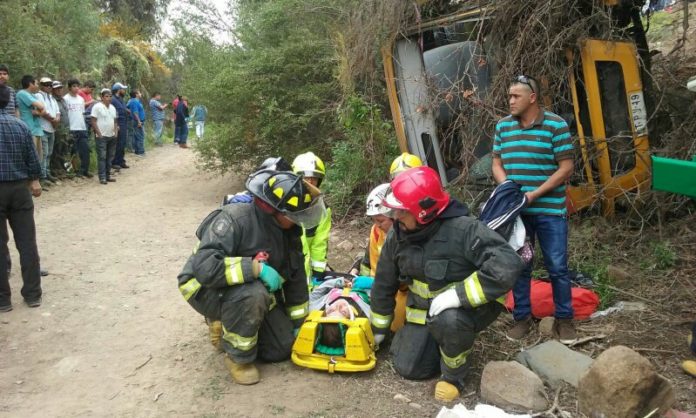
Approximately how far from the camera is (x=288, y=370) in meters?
3.73

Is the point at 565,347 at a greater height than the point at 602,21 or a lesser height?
lesser

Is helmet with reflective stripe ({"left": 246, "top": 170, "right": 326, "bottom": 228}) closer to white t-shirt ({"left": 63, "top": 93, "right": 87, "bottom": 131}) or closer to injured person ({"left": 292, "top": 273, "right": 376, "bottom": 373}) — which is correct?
injured person ({"left": 292, "top": 273, "right": 376, "bottom": 373})

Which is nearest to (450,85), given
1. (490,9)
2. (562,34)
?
(490,9)

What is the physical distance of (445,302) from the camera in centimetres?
320

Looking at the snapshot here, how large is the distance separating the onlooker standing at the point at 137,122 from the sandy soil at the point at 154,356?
882cm

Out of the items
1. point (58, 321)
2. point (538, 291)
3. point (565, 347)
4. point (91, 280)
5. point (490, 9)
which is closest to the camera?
point (565, 347)

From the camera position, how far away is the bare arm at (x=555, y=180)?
3.72m

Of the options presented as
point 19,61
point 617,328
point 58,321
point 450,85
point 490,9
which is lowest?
point 617,328

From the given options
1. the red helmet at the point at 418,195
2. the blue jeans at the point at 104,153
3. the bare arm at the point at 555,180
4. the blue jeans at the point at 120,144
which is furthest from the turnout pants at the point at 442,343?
the blue jeans at the point at 120,144

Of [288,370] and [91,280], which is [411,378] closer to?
[288,370]

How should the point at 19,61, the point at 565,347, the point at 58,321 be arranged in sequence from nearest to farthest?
the point at 565,347 < the point at 58,321 < the point at 19,61

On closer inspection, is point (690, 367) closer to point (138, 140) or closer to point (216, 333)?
point (216, 333)

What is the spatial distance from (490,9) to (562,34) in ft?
2.33

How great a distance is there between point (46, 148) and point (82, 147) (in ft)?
3.88
